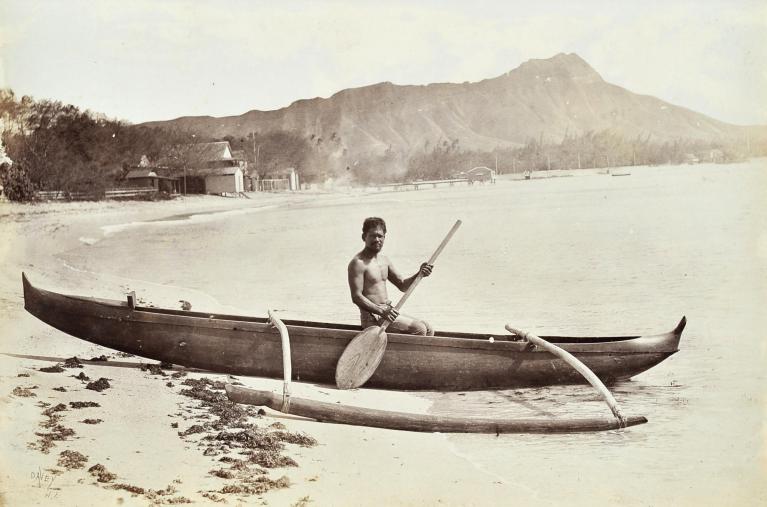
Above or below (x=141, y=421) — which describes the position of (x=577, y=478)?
below

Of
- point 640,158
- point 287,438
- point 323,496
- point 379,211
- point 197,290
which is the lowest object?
point 323,496

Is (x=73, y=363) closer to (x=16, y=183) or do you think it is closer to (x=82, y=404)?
(x=82, y=404)

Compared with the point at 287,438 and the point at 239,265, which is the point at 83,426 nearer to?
the point at 287,438

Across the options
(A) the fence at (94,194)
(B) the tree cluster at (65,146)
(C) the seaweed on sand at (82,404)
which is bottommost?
(C) the seaweed on sand at (82,404)

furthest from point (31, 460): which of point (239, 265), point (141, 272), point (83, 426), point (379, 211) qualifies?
point (379, 211)

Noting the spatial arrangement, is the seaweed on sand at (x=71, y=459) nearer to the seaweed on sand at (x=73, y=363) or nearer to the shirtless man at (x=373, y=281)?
the seaweed on sand at (x=73, y=363)

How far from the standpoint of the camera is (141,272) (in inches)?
219

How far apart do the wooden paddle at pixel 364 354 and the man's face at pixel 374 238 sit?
33 cm

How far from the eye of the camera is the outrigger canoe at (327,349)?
4320 millimetres

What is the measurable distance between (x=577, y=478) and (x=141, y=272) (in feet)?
12.1

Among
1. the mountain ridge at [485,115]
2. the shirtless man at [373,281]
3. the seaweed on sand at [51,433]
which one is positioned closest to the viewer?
the seaweed on sand at [51,433]

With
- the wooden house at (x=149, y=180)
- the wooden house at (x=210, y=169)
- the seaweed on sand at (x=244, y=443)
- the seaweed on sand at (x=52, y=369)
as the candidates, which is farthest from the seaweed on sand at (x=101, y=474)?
the wooden house at (x=149, y=180)

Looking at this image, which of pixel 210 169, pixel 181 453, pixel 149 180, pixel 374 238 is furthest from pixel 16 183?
pixel 374 238

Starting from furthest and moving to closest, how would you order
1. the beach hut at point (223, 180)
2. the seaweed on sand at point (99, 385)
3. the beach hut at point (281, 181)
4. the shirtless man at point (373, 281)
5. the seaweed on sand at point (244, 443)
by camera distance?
the beach hut at point (281, 181)
the beach hut at point (223, 180)
the shirtless man at point (373, 281)
the seaweed on sand at point (99, 385)
the seaweed on sand at point (244, 443)
